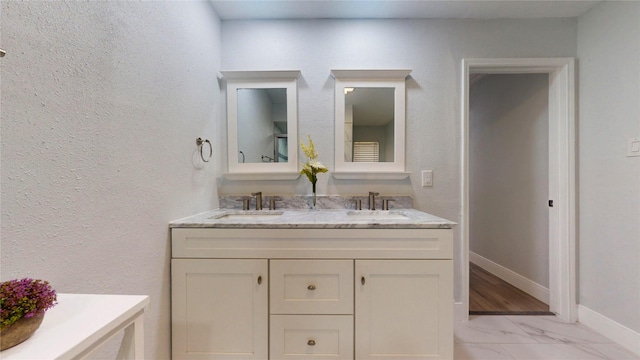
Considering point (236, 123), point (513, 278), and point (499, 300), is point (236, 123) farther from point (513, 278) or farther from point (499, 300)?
point (513, 278)

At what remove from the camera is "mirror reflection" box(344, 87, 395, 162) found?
5.98ft

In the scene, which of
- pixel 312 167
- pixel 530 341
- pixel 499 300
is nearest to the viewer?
pixel 530 341

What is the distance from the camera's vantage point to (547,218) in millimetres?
2053

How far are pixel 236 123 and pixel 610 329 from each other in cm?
290

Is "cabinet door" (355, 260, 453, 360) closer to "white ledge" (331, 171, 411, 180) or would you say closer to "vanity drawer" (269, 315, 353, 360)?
"vanity drawer" (269, 315, 353, 360)

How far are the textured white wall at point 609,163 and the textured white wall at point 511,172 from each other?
12.8 inches

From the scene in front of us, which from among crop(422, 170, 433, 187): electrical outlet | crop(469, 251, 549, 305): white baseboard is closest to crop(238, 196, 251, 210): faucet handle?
crop(422, 170, 433, 187): electrical outlet

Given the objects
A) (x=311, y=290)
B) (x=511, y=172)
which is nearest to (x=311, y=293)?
(x=311, y=290)

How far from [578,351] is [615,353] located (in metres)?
0.20

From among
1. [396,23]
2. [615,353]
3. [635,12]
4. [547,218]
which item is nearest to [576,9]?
[635,12]

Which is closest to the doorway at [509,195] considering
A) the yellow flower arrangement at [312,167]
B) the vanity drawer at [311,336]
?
the vanity drawer at [311,336]

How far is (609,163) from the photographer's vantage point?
159cm

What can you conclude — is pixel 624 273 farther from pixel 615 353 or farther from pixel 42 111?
pixel 42 111

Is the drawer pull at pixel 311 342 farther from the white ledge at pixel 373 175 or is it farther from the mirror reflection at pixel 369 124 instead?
the mirror reflection at pixel 369 124
